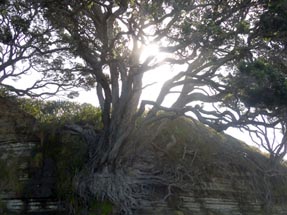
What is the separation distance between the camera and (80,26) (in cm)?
1505

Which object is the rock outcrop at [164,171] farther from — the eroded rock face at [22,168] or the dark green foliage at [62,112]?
the dark green foliage at [62,112]

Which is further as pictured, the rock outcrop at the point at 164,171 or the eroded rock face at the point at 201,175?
the eroded rock face at the point at 201,175

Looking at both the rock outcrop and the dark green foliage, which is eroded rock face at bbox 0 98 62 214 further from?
the dark green foliage

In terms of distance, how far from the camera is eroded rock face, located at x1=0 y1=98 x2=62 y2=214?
1417 centimetres

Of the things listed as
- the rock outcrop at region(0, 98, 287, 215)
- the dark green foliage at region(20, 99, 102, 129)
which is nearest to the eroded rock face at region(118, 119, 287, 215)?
the rock outcrop at region(0, 98, 287, 215)

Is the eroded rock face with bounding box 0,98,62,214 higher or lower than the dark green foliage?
lower

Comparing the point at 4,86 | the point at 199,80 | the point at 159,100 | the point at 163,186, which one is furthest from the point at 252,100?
the point at 4,86

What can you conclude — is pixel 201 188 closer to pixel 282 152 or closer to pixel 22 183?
pixel 282 152

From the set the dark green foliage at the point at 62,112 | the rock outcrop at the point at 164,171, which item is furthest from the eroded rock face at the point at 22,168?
the dark green foliage at the point at 62,112

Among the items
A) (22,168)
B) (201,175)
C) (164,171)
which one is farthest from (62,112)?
(201,175)

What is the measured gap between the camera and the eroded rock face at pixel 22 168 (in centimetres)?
1417

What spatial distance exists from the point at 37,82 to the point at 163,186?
626cm

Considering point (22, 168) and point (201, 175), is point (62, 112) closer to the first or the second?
point (22, 168)

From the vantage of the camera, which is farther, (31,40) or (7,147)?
(7,147)
